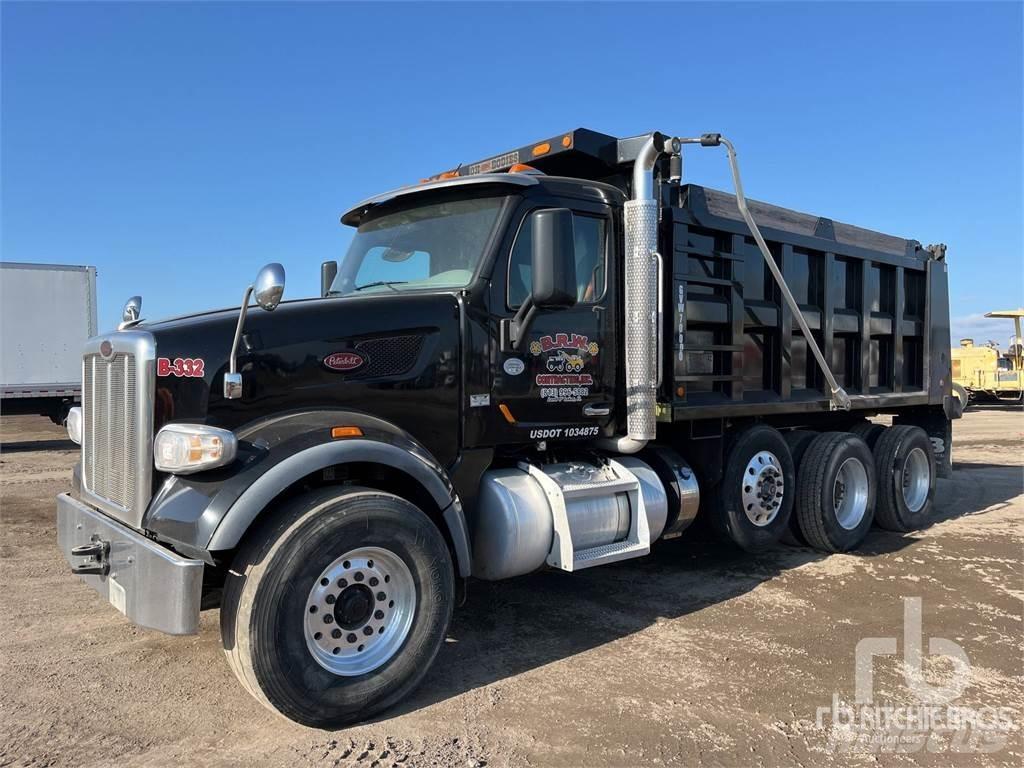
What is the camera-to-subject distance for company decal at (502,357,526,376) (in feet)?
14.8

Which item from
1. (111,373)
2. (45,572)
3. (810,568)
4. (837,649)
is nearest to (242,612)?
(111,373)

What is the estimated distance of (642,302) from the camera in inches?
197

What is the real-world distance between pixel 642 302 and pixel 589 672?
2.35m

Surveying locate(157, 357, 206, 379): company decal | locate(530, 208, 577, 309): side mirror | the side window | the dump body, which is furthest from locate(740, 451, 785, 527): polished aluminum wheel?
locate(157, 357, 206, 379): company decal

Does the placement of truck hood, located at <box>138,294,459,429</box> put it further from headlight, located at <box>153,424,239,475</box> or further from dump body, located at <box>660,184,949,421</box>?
dump body, located at <box>660,184,949,421</box>

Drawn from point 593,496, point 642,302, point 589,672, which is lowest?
point 589,672

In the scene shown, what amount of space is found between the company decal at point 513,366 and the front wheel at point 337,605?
3.74ft

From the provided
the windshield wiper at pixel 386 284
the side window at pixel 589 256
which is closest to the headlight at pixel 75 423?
the windshield wiper at pixel 386 284

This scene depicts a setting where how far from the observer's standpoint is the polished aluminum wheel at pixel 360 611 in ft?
11.4

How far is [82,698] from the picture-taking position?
3.72 meters

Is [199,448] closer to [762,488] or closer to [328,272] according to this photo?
[328,272]

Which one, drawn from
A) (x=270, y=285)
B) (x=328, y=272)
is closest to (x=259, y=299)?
(x=270, y=285)

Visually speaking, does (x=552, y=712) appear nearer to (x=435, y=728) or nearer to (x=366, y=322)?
(x=435, y=728)

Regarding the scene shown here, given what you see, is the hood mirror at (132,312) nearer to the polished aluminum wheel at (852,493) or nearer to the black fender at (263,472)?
the black fender at (263,472)
